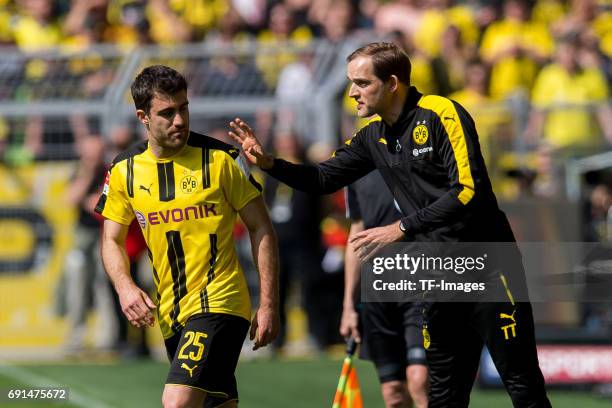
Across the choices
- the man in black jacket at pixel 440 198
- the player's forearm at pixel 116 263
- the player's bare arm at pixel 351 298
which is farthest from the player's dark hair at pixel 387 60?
the player's bare arm at pixel 351 298

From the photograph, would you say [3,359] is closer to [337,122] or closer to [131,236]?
[131,236]

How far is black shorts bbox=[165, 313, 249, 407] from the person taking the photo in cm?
714

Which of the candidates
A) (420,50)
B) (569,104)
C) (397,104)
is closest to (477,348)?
(397,104)

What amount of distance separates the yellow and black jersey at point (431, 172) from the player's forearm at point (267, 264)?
1.07 ft

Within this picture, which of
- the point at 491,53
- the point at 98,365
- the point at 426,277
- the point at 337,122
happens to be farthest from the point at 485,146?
the point at 426,277

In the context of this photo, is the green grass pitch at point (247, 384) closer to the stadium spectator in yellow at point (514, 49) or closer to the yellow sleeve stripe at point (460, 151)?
the stadium spectator in yellow at point (514, 49)

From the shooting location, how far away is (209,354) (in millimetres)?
7188

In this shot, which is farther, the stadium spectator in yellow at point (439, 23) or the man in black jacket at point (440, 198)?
the stadium spectator in yellow at point (439, 23)

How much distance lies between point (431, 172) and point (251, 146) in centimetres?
97

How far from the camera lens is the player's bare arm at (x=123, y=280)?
23.7ft

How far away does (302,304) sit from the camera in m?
15.9

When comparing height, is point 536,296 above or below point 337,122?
below

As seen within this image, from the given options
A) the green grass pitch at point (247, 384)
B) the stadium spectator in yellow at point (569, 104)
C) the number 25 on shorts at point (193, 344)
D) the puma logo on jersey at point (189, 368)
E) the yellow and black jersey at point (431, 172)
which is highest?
the stadium spectator in yellow at point (569, 104)

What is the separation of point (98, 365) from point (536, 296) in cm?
632
